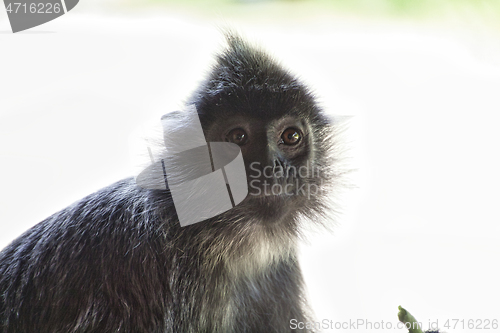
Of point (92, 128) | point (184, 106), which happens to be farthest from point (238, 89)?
point (92, 128)

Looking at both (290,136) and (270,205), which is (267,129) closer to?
(290,136)

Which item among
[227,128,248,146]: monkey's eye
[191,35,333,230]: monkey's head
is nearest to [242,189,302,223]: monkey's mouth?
[191,35,333,230]: monkey's head

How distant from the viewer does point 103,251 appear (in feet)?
3.24

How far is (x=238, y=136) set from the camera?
3.24 feet

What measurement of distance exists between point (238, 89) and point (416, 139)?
58cm

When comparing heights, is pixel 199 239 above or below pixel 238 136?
below

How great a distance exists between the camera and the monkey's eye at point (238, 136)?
98cm

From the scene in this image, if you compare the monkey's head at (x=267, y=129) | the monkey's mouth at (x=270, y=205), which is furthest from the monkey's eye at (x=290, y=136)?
the monkey's mouth at (x=270, y=205)

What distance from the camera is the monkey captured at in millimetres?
955

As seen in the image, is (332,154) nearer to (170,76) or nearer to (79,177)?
(170,76)

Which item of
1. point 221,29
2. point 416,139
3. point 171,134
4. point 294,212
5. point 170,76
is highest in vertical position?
point 221,29

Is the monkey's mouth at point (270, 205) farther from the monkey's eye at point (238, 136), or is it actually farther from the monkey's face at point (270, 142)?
the monkey's eye at point (238, 136)

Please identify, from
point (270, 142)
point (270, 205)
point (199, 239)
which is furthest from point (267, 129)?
point (199, 239)

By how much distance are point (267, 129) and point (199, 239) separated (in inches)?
11.7
